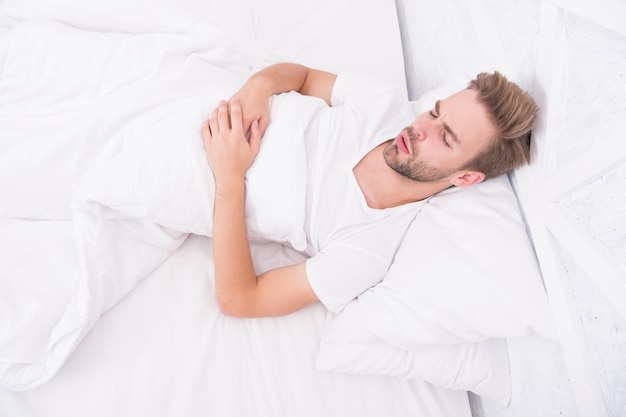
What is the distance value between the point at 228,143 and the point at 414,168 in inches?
18.7

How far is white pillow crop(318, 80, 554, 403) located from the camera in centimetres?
84

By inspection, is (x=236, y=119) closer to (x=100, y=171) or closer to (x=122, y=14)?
(x=100, y=171)

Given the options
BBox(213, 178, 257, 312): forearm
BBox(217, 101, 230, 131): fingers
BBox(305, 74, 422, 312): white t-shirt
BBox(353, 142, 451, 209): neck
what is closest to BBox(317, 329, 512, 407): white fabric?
BBox(305, 74, 422, 312): white t-shirt

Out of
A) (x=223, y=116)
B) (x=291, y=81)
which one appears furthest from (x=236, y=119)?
(x=291, y=81)

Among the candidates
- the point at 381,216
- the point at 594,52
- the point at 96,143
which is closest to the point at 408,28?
the point at 381,216

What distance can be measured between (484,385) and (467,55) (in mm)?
920

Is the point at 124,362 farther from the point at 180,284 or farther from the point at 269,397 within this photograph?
the point at 269,397

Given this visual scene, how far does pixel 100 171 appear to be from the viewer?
3.10ft

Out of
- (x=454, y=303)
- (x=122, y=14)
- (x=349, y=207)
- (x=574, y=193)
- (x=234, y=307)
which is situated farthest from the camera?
(x=122, y=14)

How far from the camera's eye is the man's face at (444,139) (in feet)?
3.35

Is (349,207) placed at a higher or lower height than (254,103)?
lower

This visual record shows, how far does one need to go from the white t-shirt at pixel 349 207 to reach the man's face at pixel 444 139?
4.0 inches

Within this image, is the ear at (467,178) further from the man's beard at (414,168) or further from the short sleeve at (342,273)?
the short sleeve at (342,273)

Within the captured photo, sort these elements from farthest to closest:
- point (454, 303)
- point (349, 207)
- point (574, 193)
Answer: point (349, 207) < point (454, 303) < point (574, 193)
